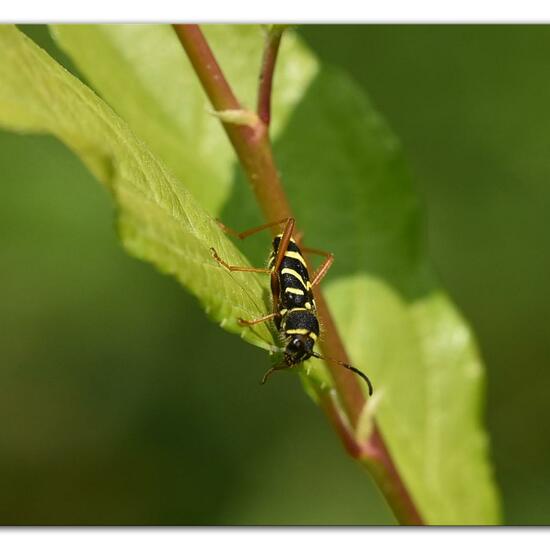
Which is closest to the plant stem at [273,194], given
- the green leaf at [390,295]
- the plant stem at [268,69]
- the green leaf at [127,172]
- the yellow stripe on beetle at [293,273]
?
the plant stem at [268,69]

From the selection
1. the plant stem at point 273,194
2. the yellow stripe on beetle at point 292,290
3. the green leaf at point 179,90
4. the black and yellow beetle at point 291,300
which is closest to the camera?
the plant stem at point 273,194

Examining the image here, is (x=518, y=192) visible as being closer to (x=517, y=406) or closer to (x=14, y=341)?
(x=517, y=406)

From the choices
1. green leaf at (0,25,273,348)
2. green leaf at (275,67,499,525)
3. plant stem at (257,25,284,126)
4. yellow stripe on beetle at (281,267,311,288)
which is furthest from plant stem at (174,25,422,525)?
green leaf at (275,67,499,525)

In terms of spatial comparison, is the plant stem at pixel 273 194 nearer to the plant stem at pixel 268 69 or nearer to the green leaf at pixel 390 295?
Result: the plant stem at pixel 268 69

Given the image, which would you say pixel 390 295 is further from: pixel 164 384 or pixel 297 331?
pixel 164 384

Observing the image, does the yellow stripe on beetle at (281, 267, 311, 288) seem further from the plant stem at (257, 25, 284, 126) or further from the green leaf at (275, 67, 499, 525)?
the green leaf at (275, 67, 499, 525)
